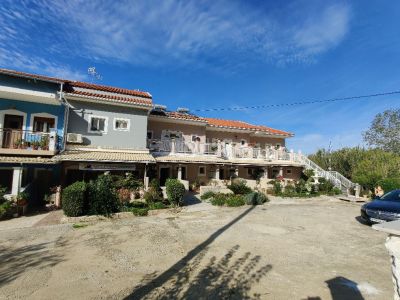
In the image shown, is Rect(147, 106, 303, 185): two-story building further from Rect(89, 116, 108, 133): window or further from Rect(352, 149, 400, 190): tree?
Rect(352, 149, 400, 190): tree

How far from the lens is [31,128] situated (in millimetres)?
15836

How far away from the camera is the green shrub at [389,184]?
1991 cm

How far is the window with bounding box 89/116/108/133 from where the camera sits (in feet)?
56.0

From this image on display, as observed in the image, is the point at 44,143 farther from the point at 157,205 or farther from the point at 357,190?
the point at 357,190

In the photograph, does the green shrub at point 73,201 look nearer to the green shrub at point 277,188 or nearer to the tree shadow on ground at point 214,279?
the tree shadow on ground at point 214,279

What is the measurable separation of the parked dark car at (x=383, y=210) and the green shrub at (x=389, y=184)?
1043 centimetres

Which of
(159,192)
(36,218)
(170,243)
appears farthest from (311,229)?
(36,218)

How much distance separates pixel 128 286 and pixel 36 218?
368 inches

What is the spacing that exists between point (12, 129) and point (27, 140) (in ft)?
3.21

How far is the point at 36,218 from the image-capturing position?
1198cm

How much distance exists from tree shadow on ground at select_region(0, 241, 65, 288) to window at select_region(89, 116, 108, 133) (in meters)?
10.3

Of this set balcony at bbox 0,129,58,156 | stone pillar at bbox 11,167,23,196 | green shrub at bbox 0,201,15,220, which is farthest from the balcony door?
green shrub at bbox 0,201,15,220

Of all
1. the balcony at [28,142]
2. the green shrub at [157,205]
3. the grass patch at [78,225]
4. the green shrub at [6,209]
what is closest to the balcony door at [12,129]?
the balcony at [28,142]

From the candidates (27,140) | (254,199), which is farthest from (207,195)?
(27,140)
